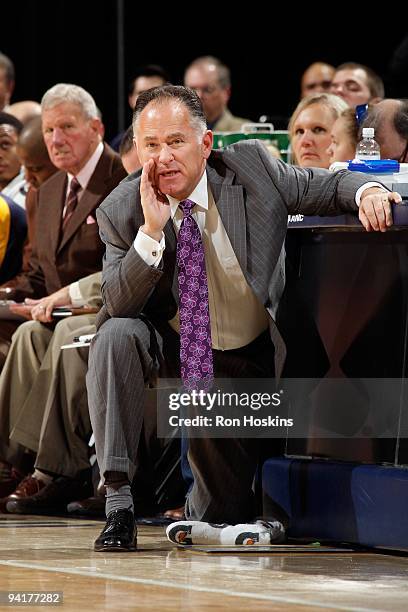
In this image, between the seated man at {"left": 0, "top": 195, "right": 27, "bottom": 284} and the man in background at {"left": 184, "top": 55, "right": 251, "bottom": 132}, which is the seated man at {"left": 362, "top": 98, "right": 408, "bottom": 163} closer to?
the seated man at {"left": 0, "top": 195, "right": 27, "bottom": 284}

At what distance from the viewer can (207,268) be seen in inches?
139

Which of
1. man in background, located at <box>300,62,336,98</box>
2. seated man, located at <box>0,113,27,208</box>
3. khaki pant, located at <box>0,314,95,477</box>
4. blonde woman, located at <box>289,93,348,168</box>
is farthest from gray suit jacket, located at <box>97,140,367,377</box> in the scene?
man in background, located at <box>300,62,336,98</box>

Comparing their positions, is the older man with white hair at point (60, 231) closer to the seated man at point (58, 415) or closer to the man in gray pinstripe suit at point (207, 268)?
the seated man at point (58, 415)

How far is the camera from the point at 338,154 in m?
4.59

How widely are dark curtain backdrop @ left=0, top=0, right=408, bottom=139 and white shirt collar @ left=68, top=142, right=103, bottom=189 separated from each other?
3980mm

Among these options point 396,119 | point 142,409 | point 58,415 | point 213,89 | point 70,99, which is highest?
point 213,89

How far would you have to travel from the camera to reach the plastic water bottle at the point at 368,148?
381 centimetres

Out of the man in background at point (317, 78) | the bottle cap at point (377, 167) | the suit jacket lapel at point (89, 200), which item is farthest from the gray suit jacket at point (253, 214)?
the man in background at point (317, 78)

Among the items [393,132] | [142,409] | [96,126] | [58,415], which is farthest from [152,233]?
[96,126]

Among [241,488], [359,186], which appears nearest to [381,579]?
[241,488]

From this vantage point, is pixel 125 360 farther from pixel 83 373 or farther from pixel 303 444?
pixel 83 373

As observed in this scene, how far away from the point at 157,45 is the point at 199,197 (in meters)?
5.79

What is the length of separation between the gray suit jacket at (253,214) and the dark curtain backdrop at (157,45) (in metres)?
5.33

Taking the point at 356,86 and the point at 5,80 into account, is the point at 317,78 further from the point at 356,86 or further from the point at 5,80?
the point at 5,80
